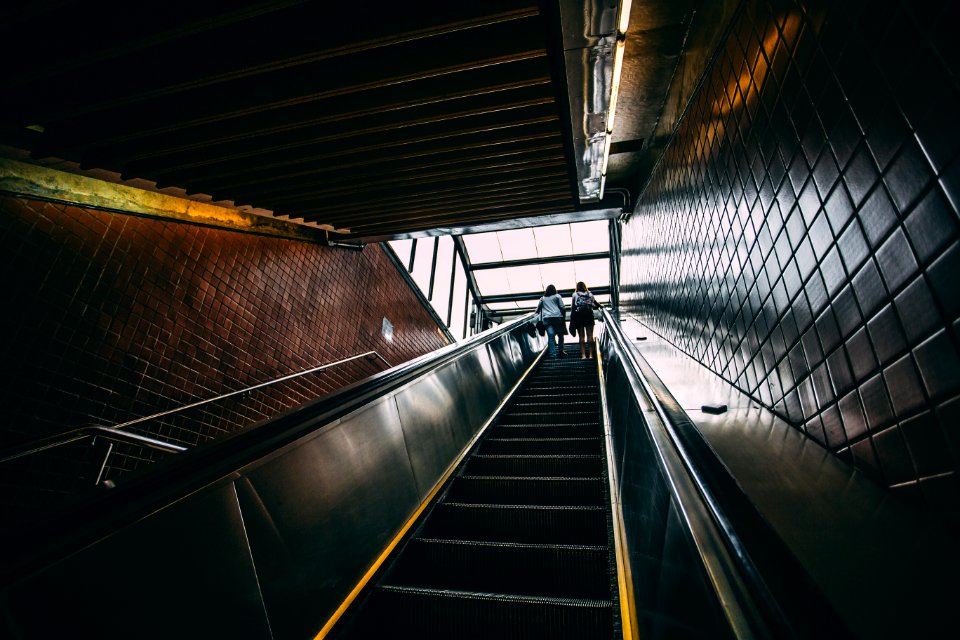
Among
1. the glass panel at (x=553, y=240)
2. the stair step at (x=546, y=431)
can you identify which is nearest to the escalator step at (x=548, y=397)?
the stair step at (x=546, y=431)

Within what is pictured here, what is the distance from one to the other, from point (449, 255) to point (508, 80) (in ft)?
26.6

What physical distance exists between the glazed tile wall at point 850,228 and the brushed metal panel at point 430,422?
1.81 m

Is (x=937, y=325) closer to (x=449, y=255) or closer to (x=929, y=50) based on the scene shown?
(x=929, y=50)

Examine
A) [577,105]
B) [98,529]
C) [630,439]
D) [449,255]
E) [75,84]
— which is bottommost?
[98,529]

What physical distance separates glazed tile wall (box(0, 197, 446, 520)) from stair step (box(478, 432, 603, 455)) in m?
2.63

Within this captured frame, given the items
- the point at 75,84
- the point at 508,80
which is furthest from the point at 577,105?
the point at 75,84

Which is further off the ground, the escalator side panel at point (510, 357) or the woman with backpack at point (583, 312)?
the woman with backpack at point (583, 312)

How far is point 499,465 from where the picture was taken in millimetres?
3043

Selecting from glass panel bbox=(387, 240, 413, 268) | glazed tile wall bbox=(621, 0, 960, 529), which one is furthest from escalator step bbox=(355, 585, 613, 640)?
glass panel bbox=(387, 240, 413, 268)

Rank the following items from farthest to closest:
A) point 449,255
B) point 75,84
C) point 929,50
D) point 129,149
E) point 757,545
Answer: point 449,255 → point 129,149 → point 75,84 → point 929,50 → point 757,545

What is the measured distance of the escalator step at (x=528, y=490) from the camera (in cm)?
247

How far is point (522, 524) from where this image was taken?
221 centimetres

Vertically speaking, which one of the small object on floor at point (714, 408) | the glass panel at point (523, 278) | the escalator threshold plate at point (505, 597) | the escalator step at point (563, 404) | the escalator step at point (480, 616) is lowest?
the escalator step at point (480, 616)

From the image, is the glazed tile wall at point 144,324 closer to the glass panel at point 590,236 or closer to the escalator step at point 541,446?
the escalator step at point 541,446
